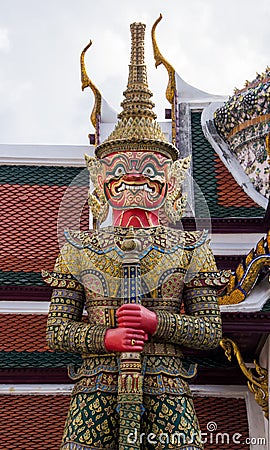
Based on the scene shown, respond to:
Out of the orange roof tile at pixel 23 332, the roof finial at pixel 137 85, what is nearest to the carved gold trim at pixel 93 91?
the roof finial at pixel 137 85

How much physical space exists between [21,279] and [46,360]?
75cm

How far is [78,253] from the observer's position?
18.3ft

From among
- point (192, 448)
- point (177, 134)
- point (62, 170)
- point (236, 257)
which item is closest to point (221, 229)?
point (236, 257)

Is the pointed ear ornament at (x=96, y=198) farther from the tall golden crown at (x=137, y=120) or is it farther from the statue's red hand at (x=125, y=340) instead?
the statue's red hand at (x=125, y=340)

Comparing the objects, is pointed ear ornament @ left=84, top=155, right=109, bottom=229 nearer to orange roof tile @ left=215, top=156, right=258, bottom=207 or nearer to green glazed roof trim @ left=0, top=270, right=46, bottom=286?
green glazed roof trim @ left=0, top=270, right=46, bottom=286

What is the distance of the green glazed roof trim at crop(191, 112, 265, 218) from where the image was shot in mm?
7828

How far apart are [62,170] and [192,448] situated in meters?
3.71

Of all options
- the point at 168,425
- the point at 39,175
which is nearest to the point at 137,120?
the point at 168,425

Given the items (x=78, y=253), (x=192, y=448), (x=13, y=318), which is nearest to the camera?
(x=192, y=448)

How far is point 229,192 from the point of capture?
8008 mm

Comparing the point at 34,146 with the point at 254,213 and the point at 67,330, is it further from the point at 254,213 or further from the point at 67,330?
the point at 67,330

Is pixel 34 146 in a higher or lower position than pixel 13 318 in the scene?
higher

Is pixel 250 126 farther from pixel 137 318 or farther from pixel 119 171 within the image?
pixel 137 318

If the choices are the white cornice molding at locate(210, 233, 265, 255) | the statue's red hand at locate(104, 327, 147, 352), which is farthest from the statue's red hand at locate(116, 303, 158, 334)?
the white cornice molding at locate(210, 233, 265, 255)
